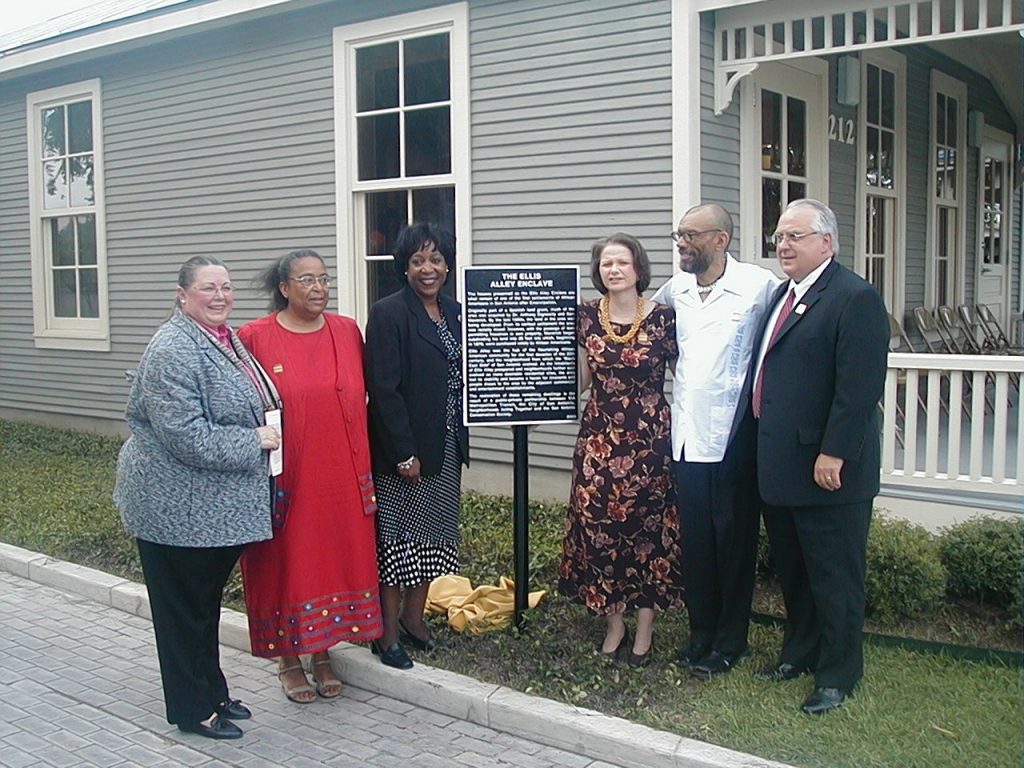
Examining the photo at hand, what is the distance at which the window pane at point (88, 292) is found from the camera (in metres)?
11.6

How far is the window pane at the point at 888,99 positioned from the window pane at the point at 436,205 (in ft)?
14.2

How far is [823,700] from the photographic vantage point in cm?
431

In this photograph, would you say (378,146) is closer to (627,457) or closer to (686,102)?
(686,102)

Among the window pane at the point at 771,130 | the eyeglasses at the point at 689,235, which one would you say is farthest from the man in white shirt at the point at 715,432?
the window pane at the point at 771,130

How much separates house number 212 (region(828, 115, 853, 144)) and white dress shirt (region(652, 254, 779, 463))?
4802 millimetres

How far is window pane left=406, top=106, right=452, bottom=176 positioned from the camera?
8383mm

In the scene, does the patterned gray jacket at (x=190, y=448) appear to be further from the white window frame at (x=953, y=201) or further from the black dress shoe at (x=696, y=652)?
the white window frame at (x=953, y=201)

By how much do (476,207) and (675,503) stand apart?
3971 millimetres

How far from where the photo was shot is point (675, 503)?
482 centimetres

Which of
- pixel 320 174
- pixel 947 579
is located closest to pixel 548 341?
pixel 947 579

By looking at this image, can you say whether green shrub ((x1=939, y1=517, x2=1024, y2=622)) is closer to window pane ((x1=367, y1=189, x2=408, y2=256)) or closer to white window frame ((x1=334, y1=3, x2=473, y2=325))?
white window frame ((x1=334, y1=3, x2=473, y2=325))

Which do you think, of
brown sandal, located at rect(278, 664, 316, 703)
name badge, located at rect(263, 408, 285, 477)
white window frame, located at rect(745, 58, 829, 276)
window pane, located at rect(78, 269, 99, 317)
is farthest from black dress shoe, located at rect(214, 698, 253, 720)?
window pane, located at rect(78, 269, 99, 317)

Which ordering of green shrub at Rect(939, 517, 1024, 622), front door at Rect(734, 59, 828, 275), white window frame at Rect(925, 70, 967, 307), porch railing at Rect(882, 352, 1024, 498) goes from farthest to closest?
white window frame at Rect(925, 70, 967, 307)
front door at Rect(734, 59, 828, 275)
porch railing at Rect(882, 352, 1024, 498)
green shrub at Rect(939, 517, 1024, 622)

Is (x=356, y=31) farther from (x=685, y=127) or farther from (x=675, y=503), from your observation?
(x=675, y=503)
